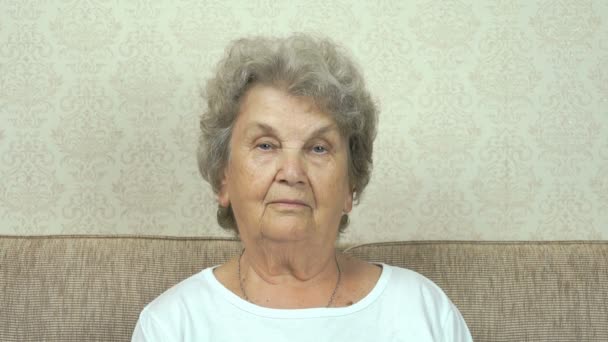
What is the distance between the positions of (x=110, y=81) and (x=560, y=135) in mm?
1485

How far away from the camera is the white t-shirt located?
164 cm

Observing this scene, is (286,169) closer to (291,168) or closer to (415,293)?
(291,168)

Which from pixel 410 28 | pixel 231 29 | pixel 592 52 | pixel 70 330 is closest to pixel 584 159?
pixel 592 52

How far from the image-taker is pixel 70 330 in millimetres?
1808

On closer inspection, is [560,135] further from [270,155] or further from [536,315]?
[270,155]

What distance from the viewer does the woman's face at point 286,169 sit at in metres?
1.62

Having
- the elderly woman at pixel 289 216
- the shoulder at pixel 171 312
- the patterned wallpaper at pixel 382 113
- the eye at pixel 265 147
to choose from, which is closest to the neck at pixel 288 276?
the elderly woman at pixel 289 216

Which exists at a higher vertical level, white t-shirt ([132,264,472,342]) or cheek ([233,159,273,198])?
cheek ([233,159,273,198])

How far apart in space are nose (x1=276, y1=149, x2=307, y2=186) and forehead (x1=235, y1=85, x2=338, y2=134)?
5 cm

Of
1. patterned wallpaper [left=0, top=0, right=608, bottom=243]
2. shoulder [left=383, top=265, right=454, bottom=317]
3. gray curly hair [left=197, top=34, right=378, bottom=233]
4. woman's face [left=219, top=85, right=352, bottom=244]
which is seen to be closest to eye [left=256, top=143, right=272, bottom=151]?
woman's face [left=219, top=85, right=352, bottom=244]

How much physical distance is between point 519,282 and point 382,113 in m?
0.75

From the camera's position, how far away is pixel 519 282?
1.93 m

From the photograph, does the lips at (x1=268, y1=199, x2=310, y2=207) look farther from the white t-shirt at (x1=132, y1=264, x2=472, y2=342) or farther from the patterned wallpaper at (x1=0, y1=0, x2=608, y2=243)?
the patterned wallpaper at (x1=0, y1=0, x2=608, y2=243)

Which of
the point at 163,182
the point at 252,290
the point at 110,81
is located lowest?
the point at 252,290
